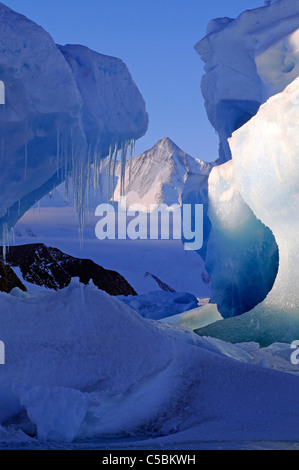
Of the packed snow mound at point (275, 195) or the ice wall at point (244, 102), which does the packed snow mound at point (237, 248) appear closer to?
the ice wall at point (244, 102)

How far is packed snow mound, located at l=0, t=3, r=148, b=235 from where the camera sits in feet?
21.6

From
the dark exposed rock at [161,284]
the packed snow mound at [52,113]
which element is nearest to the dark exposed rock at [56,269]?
the dark exposed rock at [161,284]

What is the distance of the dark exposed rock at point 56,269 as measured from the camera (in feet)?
79.0

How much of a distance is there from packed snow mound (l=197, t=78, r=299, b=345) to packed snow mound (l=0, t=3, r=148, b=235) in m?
1.86

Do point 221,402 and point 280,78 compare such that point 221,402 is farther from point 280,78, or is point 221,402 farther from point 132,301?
point 132,301

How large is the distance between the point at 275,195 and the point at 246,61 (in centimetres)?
588

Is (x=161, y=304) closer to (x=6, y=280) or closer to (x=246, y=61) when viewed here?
(x=6, y=280)

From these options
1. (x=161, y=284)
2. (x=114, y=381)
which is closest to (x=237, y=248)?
(x=114, y=381)

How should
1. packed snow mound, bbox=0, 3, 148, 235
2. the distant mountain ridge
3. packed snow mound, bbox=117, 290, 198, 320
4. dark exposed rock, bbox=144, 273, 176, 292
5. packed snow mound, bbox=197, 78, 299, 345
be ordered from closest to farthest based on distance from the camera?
packed snow mound, bbox=0, 3, 148, 235, packed snow mound, bbox=197, 78, 299, 345, packed snow mound, bbox=117, 290, 198, 320, dark exposed rock, bbox=144, 273, 176, 292, the distant mountain ridge

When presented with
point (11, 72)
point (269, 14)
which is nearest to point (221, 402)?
point (11, 72)

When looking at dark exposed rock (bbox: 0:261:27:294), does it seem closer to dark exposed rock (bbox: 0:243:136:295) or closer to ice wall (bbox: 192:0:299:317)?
dark exposed rock (bbox: 0:243:136:295)

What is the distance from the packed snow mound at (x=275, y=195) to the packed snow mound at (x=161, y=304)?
5.34 m

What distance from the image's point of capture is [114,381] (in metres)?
3.78

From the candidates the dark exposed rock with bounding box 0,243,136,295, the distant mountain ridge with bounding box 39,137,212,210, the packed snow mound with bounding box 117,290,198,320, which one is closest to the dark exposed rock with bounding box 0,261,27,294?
the packed snow mound with bounding box 117,290,198,320
